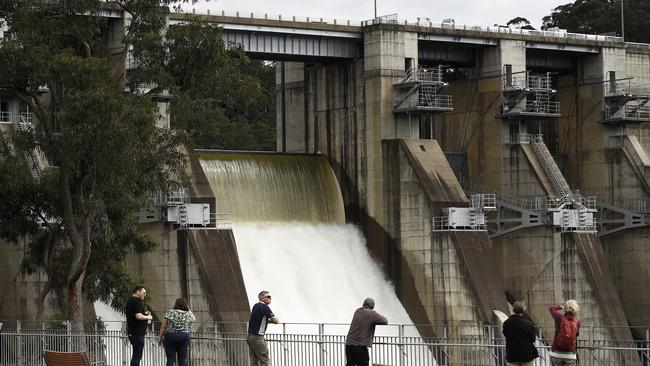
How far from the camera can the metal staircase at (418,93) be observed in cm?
7788

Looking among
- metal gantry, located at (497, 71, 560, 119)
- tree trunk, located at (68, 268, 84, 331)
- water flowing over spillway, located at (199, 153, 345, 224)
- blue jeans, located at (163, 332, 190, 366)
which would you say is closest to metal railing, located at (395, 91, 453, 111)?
metal gantry, located at (497, 71, 560, 119)

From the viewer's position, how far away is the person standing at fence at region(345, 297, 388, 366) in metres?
35.5

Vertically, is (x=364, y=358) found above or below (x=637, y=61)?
below

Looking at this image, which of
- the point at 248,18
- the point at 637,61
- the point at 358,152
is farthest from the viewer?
the point at 637,61

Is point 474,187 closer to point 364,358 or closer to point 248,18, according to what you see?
point 248,18

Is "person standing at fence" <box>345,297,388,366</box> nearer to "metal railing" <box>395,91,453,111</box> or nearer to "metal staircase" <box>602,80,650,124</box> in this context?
"metal railing" <box>395,91,453,111</box>

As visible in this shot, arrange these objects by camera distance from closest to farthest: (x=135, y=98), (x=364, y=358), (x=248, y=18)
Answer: (x=364, y=358)
(x=135, y=98)
(x=248, y=18)

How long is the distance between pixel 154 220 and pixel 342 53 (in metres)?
16.5

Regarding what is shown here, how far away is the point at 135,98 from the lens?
173ft

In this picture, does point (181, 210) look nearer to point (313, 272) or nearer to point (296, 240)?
point (296, 240)

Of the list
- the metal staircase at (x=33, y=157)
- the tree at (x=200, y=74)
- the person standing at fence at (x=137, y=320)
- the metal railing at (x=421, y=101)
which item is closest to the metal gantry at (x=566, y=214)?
the metal railing at (x=421, y=101)

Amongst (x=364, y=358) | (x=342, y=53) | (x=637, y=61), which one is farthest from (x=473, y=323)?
(x=364, y=358)

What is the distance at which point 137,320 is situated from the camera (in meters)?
38.5

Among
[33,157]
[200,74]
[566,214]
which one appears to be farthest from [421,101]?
[200,74]
